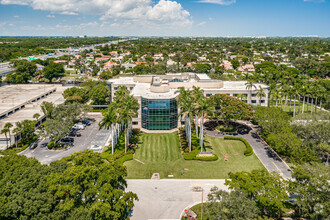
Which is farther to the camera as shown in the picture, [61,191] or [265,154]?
[265,154]

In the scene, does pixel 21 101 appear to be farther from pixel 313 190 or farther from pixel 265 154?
pixel 313 190

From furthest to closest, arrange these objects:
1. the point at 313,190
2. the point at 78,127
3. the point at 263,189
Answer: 1. the point at 78,127
2. the point at 263,189
3. the point at 313,190

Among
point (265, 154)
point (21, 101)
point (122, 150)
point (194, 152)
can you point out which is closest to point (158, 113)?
point (122, 150)

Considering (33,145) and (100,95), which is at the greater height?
(100,95)

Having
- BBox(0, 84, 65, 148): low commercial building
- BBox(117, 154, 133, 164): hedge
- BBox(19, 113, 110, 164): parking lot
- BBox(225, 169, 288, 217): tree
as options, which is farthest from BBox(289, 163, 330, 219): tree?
BBox(0, 84, 65, 148): low commercial building

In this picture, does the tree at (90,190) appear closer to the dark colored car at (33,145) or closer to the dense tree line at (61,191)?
the dense tree line at (61,191)

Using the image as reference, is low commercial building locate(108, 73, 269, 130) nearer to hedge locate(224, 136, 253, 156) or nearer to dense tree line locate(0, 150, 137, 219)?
hedge locate(224, 136, 253, 156)

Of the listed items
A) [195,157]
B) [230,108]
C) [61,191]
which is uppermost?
[230,108]

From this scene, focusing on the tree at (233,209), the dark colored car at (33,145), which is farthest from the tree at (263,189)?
the dark colored car at (33,145)
